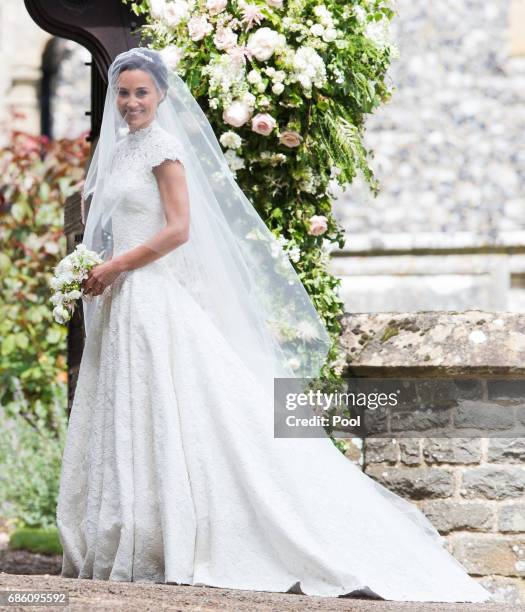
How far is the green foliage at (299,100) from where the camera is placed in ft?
17.2

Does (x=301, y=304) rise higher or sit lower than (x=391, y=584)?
higher

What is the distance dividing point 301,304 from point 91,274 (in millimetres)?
841

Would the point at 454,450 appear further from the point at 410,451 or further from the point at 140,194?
the point at 140,194

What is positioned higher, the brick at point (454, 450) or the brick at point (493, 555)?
the brick at point (454, 450)

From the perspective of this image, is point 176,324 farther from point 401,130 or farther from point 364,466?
point 401,130

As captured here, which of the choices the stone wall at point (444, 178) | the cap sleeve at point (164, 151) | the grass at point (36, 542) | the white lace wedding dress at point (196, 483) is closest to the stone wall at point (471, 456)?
the white lace wedding dress at point (196, 483)

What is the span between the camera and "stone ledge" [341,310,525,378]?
5098mm

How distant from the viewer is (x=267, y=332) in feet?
15.7

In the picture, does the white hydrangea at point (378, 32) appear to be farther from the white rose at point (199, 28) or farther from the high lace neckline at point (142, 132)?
the high lace neckline at point (142, 132)

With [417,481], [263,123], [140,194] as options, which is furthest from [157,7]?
[417,481]

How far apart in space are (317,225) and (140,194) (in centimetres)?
93

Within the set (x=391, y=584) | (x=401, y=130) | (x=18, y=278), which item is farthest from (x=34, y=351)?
(x=391, y=584)

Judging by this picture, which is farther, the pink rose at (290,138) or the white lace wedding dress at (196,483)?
the pink rose at (290,138)
